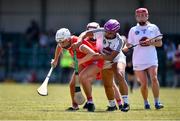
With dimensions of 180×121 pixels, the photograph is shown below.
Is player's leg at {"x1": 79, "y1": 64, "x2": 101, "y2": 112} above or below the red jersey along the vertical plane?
below

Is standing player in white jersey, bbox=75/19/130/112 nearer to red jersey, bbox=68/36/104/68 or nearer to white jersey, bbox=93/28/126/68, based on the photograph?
white jersey, bbox=93/28/126/68

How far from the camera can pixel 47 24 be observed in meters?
40.9

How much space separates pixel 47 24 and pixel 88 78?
976 inches

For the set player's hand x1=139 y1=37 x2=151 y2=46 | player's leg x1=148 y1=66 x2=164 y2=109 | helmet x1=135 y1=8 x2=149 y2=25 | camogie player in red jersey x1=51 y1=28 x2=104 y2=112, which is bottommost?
player's leg x1=148 y1=66 x2=164 y2=109

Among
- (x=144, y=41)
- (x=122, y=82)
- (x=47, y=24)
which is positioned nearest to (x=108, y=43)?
(x=122, y=82)

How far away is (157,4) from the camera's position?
40.5m

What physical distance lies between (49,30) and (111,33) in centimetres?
2358

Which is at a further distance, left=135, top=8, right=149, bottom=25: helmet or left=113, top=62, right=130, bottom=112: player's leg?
left=135, top=8, right=149, bottom=25: helmet

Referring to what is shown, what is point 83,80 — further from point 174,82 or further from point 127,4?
point 127,4

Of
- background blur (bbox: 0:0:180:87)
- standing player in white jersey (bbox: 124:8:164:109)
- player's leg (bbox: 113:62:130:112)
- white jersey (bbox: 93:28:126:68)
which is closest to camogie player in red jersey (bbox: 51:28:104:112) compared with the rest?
white jersey (bbox: 93:28:126:68)

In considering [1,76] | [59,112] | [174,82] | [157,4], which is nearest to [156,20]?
[157,4]

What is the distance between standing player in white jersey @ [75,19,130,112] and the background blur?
2057cm

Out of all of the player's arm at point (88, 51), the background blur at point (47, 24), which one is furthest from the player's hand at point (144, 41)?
the background blur at point (47, 24)

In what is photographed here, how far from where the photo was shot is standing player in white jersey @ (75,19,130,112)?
54.0 feet
